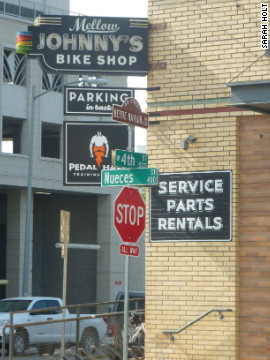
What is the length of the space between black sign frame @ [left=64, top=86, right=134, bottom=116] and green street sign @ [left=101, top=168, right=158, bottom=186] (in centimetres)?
329

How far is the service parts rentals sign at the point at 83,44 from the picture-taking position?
52.0ft

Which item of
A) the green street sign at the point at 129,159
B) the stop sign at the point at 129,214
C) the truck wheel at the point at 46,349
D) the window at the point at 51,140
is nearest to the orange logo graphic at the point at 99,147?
the green street sign at the point at 129,159

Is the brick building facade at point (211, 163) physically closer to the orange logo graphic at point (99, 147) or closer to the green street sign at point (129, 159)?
the orange logo graphic at point (99, 147)

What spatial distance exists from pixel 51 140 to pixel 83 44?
3147cm

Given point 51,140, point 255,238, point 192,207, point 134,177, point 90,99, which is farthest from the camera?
point 51,140

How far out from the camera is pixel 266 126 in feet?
46.5

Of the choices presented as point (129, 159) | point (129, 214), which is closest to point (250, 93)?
point (129, 159)

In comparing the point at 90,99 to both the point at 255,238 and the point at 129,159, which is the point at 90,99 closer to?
the point at 129,159

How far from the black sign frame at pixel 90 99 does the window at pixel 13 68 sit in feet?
89.9

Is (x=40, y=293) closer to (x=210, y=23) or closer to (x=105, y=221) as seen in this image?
(x=105, y=221)

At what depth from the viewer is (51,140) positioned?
4722 centimetres

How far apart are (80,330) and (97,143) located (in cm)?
366

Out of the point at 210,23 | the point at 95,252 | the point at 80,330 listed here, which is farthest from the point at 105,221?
the point at 210,23

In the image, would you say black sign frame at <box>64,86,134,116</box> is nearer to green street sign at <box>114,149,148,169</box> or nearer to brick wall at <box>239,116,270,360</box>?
brick wall at <box>239,116,270,360</box>
